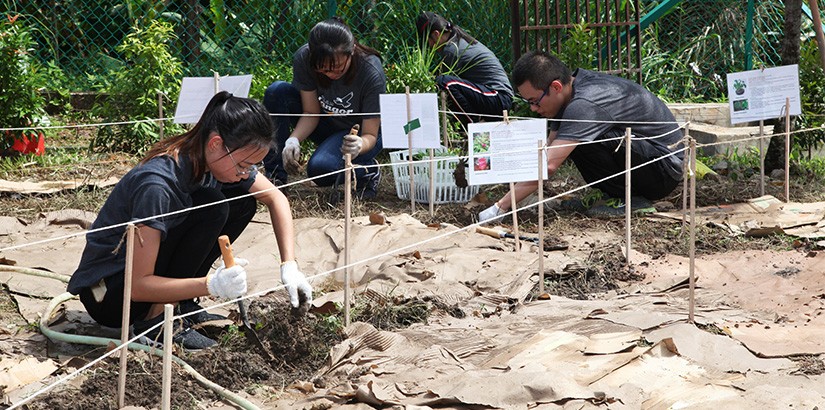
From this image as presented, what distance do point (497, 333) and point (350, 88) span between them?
246 centimetres

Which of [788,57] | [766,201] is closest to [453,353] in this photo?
[766,201]

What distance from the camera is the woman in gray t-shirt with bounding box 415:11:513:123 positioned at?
265 inches

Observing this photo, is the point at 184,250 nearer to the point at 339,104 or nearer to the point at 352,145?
the point at 352,145

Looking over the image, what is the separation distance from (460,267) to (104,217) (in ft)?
5.40

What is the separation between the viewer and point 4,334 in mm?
3732

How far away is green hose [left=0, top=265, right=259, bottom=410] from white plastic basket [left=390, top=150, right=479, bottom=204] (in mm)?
2228

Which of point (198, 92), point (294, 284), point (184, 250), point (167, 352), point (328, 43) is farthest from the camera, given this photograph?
point (198, 92)

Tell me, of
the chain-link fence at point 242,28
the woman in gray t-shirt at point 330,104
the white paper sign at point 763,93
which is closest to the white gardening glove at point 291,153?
the woman in gray t-shirt at point 330,104

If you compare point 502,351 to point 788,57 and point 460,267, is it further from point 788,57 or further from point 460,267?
point 788,57

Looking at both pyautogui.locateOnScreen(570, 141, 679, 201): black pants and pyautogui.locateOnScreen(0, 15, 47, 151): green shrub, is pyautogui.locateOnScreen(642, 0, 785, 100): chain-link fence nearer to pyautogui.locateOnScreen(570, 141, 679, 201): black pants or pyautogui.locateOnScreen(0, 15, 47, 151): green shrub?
pyautogui.locateOnScreen(570, 141, 679, 201): black pants

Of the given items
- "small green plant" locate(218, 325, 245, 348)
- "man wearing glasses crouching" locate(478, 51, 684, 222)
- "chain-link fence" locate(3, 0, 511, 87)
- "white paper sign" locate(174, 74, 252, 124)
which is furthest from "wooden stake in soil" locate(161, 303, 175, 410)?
"chain-link fence" locate(3, 0, 511, 87)

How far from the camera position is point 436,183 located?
5.92 metres

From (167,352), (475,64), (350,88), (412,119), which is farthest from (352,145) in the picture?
(167,352)

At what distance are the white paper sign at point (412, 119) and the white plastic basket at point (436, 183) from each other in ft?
0.66
